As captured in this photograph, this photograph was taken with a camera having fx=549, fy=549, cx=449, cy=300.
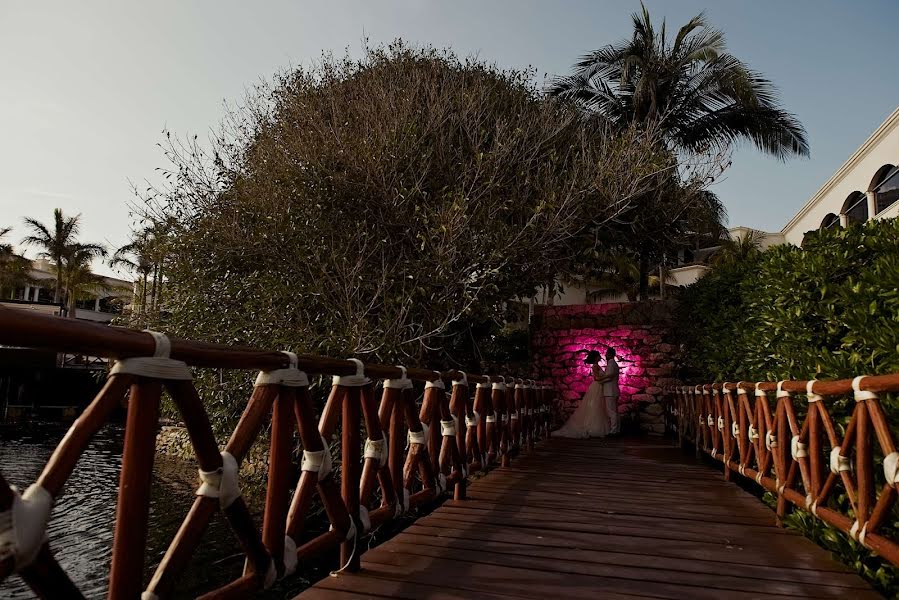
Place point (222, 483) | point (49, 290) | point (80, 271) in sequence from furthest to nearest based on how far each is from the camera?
1. point (49, 290)
2. point (80, 271)
3. point (222, 483)

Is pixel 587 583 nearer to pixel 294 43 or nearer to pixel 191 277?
pixel 191 277

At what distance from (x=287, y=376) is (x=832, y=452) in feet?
8.77

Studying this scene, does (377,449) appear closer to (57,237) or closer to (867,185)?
(867,185)

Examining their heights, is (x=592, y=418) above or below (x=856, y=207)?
below

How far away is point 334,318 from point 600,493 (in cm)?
442

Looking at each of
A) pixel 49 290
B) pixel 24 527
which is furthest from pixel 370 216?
pixel 49 290

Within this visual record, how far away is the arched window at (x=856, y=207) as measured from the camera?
1546 centimetres

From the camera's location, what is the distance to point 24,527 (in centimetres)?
98

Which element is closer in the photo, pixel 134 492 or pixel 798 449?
pixel 134 492

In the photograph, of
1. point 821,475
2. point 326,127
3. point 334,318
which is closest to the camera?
point 821,475

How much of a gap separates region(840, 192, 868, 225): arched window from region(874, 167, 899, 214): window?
0.70 meters

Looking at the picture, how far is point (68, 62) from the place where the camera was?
9102mm

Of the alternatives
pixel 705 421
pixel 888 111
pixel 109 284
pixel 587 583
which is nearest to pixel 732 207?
pixel 888 111

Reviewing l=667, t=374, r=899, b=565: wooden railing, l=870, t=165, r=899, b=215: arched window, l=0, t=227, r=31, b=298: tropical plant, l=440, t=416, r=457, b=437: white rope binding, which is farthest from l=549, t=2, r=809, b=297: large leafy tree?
l=0, t=227, r=31, b=298: tropical plant
